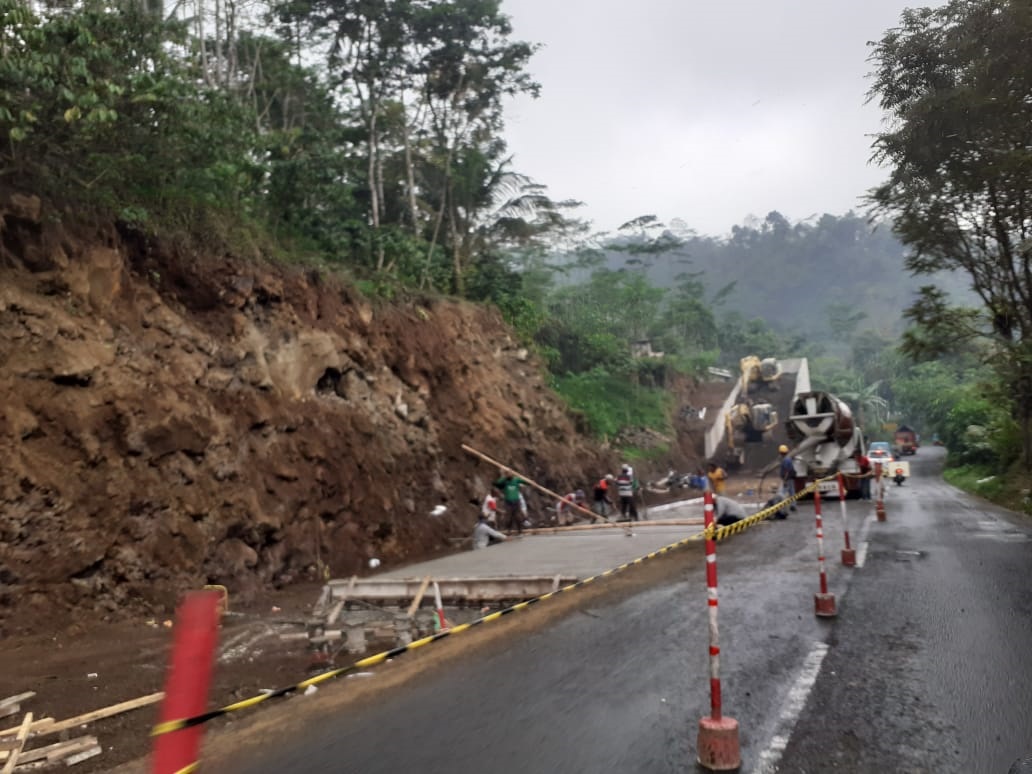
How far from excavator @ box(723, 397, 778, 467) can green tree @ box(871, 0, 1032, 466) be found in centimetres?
1444

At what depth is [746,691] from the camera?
17.8ft

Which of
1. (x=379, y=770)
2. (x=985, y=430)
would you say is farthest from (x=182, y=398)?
(x=985, y=430)

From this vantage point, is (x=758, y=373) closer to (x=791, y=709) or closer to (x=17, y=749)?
(x=791, y=709)

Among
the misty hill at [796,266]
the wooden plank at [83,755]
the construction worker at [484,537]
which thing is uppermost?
the misty hill at [796,266]

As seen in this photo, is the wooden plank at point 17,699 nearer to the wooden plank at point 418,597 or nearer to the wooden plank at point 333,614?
the wooden plank at point 333,614

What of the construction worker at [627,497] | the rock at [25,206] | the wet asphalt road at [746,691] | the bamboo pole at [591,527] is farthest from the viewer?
the construction worker at [627,497]

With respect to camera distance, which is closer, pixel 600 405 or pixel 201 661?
pixel 201 661

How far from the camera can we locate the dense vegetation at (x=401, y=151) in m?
10.4

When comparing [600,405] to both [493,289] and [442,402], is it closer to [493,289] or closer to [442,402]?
[493,289]

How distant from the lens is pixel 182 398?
37.3ft

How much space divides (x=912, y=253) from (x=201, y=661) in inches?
905

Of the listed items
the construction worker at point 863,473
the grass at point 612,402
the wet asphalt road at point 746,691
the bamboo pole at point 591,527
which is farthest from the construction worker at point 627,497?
the wet asphalt road at point 746,691

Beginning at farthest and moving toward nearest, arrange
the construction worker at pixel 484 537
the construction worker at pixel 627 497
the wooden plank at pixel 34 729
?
the construction worker at pixel 627 497 → the construction worker at pixel 484 537 → the wooden plank at pixel 34 729

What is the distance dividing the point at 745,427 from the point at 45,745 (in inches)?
1438
